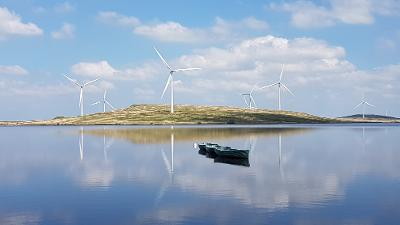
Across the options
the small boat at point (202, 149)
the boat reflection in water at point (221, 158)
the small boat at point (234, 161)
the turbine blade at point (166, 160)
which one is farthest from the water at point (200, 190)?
the small boat at point (202, 149)

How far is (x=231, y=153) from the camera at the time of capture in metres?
69.6

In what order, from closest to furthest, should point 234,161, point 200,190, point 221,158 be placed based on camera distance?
point 200,190 → point 234,161 → point 221,158

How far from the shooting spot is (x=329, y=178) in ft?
163

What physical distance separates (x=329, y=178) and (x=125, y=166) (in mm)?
26018

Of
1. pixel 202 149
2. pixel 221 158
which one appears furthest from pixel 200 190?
pixel 202 149

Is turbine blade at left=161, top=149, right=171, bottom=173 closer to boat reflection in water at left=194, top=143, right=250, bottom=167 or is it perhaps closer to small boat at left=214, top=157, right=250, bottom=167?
boat reflection in water at left=194, top=143, right=250, bottom=167

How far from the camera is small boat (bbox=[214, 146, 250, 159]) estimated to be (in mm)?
66875

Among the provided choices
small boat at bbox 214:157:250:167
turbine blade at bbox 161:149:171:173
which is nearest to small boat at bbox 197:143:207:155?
turbine blade at bbox 161:149:171:173

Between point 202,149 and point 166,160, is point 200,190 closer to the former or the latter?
point 166,160

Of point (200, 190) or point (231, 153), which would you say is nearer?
point (200, 190)

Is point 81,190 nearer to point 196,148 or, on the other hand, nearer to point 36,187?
point 36,187

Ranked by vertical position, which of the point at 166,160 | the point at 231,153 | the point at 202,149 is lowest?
the point at 166,160

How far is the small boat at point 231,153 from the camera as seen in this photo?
2633 inches

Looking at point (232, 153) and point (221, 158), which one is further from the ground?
point (232, 153)
